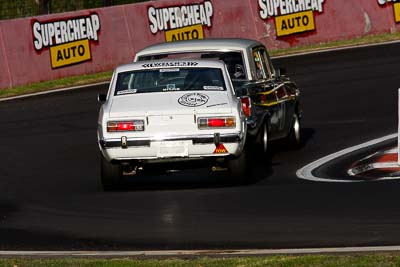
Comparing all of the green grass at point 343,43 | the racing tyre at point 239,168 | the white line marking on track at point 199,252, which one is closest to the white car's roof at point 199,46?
the racing tyre at point 239,168

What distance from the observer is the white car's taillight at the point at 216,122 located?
13945 mm

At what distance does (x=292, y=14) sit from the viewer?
3083 centimetres

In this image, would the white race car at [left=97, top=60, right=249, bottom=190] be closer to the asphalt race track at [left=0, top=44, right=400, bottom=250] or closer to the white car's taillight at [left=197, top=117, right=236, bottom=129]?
the white car's taillight at [left=197, top=117, right=236, bottom=129]

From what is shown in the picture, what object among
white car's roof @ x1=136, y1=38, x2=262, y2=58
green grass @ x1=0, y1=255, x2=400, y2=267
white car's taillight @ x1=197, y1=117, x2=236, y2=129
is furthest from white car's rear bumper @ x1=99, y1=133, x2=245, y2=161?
green grass @ x1=0, y1=255, x2=400, y2=267

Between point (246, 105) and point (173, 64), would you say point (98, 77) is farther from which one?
point (246, 105)

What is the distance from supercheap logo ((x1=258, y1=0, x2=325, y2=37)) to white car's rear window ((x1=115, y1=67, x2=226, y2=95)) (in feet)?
51.6

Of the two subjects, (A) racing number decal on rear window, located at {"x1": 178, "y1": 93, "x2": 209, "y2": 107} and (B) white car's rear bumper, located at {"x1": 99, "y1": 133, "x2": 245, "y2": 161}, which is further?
(A) racing number decal on rear window, located at {"x1": 178, "y1": 93, "x2": 209, "y2": 107}

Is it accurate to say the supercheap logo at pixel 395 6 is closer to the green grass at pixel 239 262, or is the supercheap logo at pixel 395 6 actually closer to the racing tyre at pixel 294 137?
the racing tyre at pixel 294 137

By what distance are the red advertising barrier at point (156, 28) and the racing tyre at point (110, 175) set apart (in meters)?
12.3

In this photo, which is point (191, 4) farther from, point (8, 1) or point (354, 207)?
point (354, 207)

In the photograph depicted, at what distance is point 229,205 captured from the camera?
1282 cm

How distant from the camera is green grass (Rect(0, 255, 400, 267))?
362 inches

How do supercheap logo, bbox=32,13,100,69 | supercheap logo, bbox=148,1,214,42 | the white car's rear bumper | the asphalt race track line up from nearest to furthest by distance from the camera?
the asphalt race track → the white car's rear bumper → supercheap logo, bbox=32,13,100,69 → supercheap logo, bbox=148,1,214,42

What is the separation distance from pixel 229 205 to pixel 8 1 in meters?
20.0
